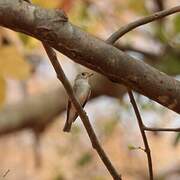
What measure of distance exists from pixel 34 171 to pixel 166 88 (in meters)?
2.19

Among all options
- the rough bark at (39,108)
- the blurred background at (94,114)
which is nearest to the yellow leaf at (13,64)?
the blurred background at (94,114)

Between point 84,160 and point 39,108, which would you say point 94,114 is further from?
point 39,108

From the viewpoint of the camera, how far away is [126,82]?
822 mm

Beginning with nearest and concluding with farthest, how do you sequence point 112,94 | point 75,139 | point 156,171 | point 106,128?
1. point 112,94
2. point 106,128
3. point 75,139
4. point 156,171

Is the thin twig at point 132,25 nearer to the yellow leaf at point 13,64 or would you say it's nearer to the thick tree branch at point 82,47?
the thick tree branch at point 82,47

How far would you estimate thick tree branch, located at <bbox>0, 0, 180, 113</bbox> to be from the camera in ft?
2.50

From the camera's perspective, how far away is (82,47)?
0.78 meters

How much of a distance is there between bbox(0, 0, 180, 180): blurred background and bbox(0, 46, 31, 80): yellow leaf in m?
0.37

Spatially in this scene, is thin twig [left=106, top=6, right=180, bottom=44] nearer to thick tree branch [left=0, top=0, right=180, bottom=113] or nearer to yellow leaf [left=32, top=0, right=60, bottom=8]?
thick tree branch [left=0, top=0, right=180, bottom=113]

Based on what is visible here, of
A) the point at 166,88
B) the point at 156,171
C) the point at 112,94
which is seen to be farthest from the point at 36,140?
the point at 166,88

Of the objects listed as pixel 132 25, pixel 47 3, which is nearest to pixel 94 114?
pixel 47 3

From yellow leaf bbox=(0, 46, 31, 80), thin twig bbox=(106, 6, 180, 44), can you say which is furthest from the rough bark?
thin twig bbox=(106, 6, 180, 44)

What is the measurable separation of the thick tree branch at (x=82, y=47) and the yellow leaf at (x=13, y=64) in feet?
1.70

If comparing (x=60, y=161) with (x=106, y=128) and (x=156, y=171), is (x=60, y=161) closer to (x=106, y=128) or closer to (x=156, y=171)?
(x=106, y=128)
